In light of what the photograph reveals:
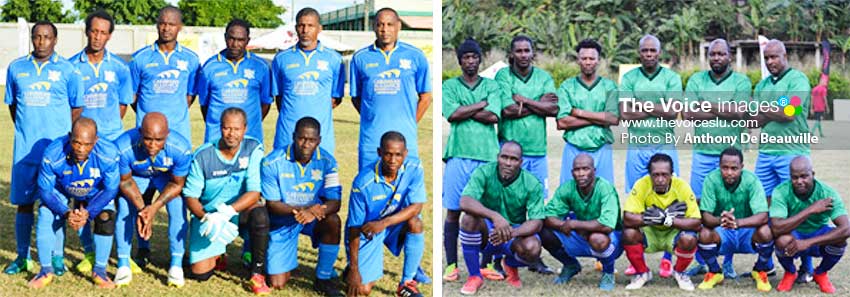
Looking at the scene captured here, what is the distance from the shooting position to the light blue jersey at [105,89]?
557 cm

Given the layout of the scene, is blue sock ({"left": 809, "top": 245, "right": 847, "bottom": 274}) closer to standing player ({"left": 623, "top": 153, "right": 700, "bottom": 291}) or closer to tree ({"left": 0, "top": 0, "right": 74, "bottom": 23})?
standing player ({"left": 623, "top": 153, "right": 700, "bottom": 291})

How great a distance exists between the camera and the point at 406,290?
5207mm

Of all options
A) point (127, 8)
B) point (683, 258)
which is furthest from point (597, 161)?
point (127, 8)

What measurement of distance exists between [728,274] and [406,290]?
6.02ft

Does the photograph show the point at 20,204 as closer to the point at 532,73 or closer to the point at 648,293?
the point at 532,73

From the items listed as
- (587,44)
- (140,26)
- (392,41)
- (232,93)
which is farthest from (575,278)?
(140,26)

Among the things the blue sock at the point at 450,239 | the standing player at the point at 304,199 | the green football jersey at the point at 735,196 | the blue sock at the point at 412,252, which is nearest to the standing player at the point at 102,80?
the standing player at the point at 304,199

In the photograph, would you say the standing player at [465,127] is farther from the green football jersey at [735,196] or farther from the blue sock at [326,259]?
the green football jersey at [735,196]

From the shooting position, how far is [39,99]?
17.7 feet

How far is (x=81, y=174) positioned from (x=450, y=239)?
2.00 m

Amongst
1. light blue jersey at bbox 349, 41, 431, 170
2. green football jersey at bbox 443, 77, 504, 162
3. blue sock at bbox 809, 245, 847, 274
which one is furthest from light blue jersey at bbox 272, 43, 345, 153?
blue sock at bbox 809, 245, 847, 274

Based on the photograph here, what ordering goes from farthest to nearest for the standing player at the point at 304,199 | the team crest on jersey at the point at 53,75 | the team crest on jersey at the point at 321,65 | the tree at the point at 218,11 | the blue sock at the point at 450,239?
1. the tree at the point at 218,11
2. the blue sock at the point at 450,239
3. the team crest on jersey at the point at 321,65
4. the team crest on jersey at the point at 53,75
5. the standing player at the point at 304,199

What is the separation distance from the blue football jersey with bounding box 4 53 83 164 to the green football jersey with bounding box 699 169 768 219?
341 cm

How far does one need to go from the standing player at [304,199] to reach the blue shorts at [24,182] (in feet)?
4.21
